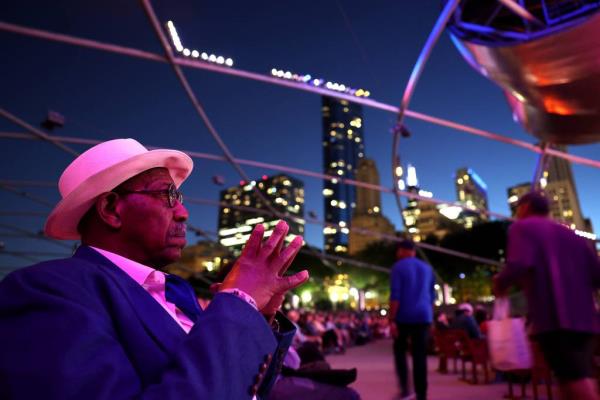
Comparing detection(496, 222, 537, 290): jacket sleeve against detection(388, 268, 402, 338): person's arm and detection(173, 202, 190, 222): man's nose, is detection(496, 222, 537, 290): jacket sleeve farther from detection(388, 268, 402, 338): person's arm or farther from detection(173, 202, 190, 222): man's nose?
→ detection(173, 202, 190, 222): man's nose

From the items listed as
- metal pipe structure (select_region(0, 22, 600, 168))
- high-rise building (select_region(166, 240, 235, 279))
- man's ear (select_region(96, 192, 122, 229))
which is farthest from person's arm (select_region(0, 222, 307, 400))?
metal pipe structure (select_region(0, 22, 600, 168))

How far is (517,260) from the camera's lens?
3.62 metres

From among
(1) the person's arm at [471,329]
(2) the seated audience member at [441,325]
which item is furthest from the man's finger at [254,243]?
(2) the seated audience member at [441,325]

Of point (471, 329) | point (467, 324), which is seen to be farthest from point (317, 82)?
point (471, 329)

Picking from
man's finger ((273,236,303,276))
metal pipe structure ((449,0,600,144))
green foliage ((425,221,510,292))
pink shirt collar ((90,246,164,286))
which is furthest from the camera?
green foliage ((425,221,510,292))

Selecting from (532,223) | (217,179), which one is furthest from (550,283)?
(217,179)

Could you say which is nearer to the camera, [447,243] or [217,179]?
[217,179]

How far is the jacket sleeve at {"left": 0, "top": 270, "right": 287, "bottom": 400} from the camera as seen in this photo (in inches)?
39.3

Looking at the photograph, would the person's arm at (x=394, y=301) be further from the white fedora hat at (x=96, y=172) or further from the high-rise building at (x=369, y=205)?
the high-rise building at (x=369, y=205)

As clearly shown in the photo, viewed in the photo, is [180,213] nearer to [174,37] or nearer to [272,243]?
[272,243]

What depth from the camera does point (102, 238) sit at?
1638 mm

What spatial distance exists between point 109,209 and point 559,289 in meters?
3.22

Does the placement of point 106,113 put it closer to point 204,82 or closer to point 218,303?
point 204,82

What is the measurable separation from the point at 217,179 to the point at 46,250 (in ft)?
79.1
